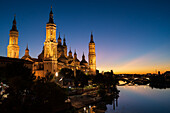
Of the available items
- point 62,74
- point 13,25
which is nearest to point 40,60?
point 62,74

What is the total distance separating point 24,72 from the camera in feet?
105

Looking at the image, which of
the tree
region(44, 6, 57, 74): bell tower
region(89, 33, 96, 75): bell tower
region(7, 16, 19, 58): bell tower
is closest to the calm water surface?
the tree

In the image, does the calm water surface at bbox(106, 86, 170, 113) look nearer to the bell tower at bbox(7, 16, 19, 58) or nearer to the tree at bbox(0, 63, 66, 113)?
the tree at bbox(0, 63, 66, 113)

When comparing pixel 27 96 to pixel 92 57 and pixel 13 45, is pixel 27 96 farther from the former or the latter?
pixel 92 57

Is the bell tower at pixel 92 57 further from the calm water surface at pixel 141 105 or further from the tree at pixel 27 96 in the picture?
the tree at pixel 27 96

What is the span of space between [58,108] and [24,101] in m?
7.06

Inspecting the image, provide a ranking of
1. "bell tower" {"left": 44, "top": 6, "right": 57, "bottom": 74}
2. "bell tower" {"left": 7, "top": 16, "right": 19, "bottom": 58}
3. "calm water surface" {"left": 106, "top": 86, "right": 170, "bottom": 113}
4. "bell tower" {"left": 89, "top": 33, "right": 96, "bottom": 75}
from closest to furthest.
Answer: "calm water surface" {"left": 106, "top": 86, "right": 170, "bottom": 113}, "bell tower" {"left": 44, "top": 6, "right": 57, "bottom": 74}, "bell tower" {"left": 7, "top": 16, "right": 19, "bottom": 58}, "bell tower" {"left": 89, "top": 33, "right": 96, "bottom": 75}

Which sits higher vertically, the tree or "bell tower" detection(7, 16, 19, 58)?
"bell tower" detection(7, 16, 19, 58)

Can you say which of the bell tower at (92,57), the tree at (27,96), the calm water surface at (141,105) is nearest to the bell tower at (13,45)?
the tree at (27,96)

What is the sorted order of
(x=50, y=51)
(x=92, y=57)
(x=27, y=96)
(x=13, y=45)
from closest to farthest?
(x=27, y=96), (x=50, y=51), (x=13, y=45), (x=92, y=57)

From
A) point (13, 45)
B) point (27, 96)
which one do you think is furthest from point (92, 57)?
point (27, 96)

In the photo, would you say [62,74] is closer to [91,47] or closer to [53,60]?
[53,60]

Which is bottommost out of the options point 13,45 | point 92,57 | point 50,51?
point 50,51

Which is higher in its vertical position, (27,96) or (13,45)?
(13,45)
